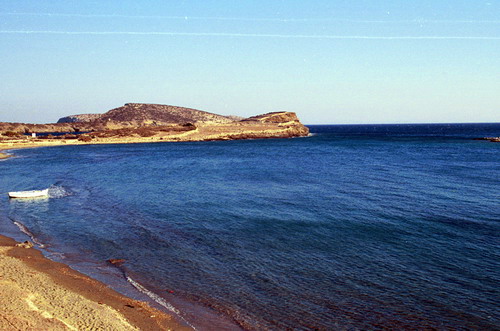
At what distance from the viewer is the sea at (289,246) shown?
40.6 ft

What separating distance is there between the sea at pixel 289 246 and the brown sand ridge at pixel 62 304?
2.56 feet

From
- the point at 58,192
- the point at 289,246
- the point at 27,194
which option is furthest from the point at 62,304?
the point at 58,192

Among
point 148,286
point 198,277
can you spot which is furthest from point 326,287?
point 148,286

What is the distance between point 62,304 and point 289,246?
976cm

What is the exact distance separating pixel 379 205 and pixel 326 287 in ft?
44.1

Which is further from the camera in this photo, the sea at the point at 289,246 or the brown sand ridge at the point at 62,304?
the sea at the point at 289,246

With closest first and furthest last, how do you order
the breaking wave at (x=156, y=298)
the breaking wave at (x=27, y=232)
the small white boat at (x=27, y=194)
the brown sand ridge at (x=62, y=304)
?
the brown sand ridge at (x=62, y=304)
the breaking wave at (x=156, y=298)
the breaking wave at (x=27, y=232)
the small white boat at (x=27, y=194)

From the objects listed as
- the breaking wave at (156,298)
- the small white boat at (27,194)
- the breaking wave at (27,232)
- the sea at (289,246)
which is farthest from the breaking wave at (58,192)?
the breaking wave at (156,298)

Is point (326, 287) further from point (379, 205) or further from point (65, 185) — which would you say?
point (65, 185)

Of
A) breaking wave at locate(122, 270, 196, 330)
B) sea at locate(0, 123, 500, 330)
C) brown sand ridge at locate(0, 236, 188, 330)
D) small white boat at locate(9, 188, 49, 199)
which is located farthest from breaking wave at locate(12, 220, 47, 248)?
small white boat at locate(9, 188, 49, 199)

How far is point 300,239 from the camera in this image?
19250mm

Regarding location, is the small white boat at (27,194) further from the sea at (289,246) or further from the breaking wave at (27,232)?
the breaking wave at (27,232)

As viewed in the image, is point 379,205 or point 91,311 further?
point 379,205

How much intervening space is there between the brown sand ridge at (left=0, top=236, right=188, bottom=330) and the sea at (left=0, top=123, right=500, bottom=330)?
78 centimetres
